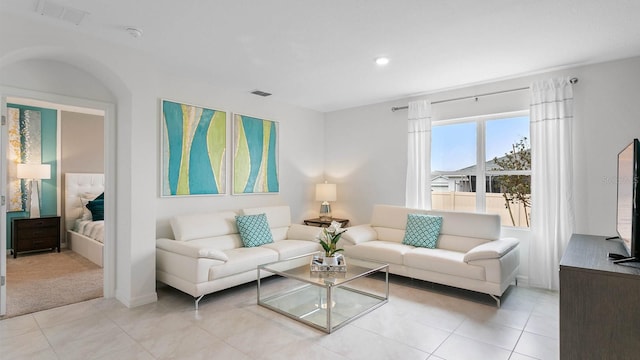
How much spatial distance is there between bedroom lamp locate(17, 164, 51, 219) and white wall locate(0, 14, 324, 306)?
2.87 m

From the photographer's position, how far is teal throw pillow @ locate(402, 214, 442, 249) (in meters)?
4.03

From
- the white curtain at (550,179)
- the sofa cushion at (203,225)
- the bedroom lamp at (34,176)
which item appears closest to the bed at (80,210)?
A: the bedroom lamp at (34,176)

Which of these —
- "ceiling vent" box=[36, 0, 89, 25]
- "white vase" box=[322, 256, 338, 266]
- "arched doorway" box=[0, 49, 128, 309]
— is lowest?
"white vase" box=[322, 256, 338, 266]

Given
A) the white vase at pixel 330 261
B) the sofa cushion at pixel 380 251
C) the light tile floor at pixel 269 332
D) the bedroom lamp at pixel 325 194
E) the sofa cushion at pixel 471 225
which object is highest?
the bedroom lamp at pixel 325 194

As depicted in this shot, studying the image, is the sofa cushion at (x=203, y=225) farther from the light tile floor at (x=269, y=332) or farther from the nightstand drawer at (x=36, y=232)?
the nightstand drawer at (x=36, y=232)

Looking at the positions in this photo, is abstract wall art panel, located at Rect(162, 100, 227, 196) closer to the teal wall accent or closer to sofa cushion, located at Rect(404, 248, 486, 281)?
sofa cushion, located at Rect(404, 248, 486, 281)

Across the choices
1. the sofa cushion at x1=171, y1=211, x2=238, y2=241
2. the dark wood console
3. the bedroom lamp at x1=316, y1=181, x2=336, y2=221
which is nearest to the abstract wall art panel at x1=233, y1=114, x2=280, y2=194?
the sofa cushion at x1=171, y1=211, x2=238, y2=241

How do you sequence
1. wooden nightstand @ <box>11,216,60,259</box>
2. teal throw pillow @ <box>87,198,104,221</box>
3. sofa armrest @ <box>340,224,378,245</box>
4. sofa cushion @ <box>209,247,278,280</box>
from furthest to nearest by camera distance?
teal throw pillow @ <box>87,198,104,221</box> < wooden nightstand @ <box>11,216,60,259</box> < sofa armrest @ <box>340,224,378,245</box> < sofa cushion @ <box>209,247,278,280</box>

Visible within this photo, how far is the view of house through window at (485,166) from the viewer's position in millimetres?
4055

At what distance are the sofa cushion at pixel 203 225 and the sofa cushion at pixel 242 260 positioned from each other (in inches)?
13.9

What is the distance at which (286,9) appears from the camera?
2.39 metres

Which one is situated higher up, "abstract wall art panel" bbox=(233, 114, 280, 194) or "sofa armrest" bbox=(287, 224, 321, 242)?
"abstract wall art panel" bbox=(233, 114, 280, 194)

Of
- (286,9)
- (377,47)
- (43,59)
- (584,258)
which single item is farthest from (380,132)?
(43,59)

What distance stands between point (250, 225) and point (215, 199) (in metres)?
0.66
